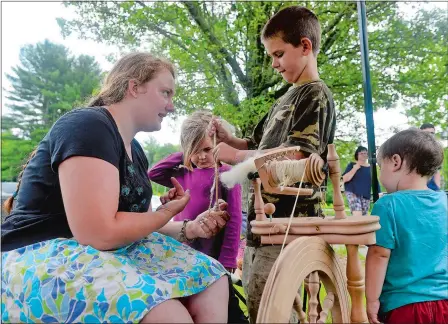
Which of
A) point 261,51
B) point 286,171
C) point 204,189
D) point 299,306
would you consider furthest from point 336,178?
point 261,51

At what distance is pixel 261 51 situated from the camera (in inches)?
267

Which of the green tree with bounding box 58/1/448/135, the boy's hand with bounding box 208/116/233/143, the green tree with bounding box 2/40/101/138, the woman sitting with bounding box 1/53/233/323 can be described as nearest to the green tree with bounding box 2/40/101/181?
the green tree with bounding box 2/40/101/138

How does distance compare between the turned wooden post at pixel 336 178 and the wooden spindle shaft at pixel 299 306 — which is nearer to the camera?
the wooden spindle shaft at pixel 299 306

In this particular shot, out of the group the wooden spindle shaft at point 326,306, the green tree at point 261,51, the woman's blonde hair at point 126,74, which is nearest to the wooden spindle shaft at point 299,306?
the wooden spindle shaft at point 326,306

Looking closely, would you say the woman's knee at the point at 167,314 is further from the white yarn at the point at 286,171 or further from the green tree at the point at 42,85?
the green tree at the point at 42,85

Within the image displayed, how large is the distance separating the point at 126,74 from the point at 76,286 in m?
0.72

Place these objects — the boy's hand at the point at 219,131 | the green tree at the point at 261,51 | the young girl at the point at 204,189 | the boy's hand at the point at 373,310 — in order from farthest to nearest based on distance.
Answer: the green tree at the point at 261,51
the young girl at the point at 204,189
the boy's hand at the point at 219,131
the boy's hand at the point at 373,310

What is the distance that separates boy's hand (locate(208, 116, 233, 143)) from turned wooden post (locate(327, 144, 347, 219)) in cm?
76

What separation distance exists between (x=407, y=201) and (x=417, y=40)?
6.37 m

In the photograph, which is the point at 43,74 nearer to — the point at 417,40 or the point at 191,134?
the point at 417,40

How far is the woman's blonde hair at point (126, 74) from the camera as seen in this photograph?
138 centimetres

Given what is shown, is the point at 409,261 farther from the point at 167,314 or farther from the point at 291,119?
the point at 167,314

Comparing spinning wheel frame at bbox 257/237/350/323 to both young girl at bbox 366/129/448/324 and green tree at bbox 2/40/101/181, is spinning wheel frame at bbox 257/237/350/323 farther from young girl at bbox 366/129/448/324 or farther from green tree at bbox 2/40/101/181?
green tree at bbox 2/40/101/181

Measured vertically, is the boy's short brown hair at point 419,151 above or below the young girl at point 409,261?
above
